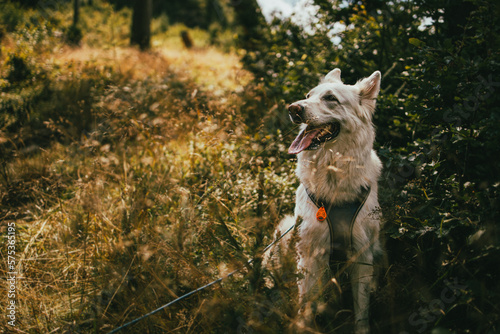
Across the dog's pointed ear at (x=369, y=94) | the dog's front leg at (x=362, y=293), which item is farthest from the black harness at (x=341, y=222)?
the dog's pointed ear at (x=369, y=94)

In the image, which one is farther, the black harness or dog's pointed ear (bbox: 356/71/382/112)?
dog's pointed ear (bbox: 356/71/382/112)

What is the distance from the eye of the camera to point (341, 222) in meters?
2.27

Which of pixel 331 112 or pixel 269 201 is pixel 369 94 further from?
pixel 269 201

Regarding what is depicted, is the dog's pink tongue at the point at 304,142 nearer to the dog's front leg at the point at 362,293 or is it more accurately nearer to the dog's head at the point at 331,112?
the dog's head at the point at 331,112

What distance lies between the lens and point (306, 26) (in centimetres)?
503

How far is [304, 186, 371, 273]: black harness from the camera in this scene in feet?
7.36

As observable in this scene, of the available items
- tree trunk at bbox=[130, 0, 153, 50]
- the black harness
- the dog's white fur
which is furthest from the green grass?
tree trunk at bbox=[130, 0, 153, 50]

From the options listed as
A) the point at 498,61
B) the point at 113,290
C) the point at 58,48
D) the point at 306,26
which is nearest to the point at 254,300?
the point at 113,290

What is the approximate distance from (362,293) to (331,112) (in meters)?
1.33

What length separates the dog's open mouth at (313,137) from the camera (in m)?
2.37

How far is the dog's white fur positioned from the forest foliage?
Answer: 0.58 feet

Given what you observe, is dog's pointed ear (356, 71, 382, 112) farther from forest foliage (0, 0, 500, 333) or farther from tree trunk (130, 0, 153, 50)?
tree trunk (130, 0, 153, 50)

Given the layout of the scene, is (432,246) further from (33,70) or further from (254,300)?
(33,70)

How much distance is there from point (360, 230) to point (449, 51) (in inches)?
50.8
